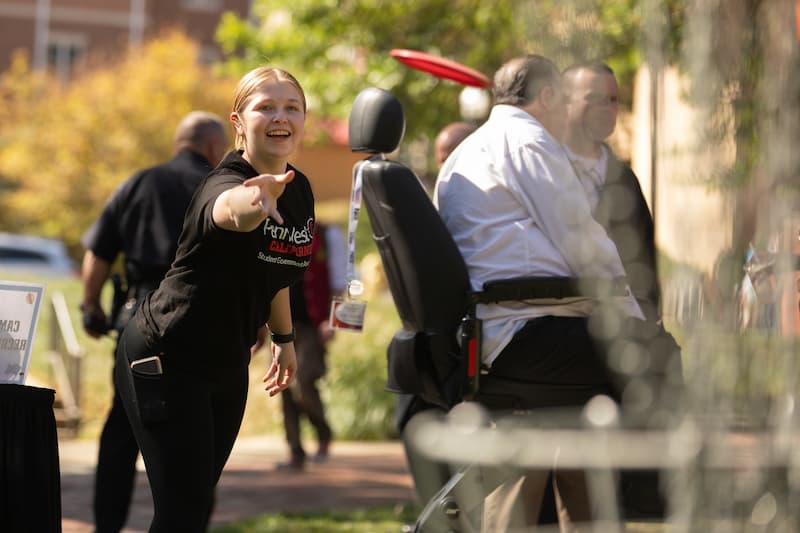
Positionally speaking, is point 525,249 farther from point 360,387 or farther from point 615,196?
point 360,387

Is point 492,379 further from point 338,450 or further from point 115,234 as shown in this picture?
point 338,450

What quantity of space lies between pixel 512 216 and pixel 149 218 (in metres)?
2.10

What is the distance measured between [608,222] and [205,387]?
72.6 inches

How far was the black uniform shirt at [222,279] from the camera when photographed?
3.70m

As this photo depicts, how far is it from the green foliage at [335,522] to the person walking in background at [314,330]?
1748 millimetres

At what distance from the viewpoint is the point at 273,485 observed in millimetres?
8711

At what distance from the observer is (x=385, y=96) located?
15.4 ft

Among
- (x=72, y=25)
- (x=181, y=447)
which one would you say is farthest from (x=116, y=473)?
(x=72, y=25)

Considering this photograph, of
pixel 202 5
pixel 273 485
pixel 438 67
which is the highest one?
pixel 202 5

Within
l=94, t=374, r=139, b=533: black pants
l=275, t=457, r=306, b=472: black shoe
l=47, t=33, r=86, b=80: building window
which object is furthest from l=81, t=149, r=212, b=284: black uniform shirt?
l=47, t=33, r=86, b=80: building window

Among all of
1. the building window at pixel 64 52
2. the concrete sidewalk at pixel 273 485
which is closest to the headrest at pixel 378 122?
the concrete sidewalk at pixel 273 485

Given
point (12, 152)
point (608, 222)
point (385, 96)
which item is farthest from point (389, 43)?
point (12, 152)

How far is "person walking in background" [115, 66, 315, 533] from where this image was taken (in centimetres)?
373

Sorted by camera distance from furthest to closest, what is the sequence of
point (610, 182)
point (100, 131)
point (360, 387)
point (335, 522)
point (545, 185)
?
point (100, 131)
point (360, 387)
point (335, 522)
point (545, 185)
point (610, 182)
